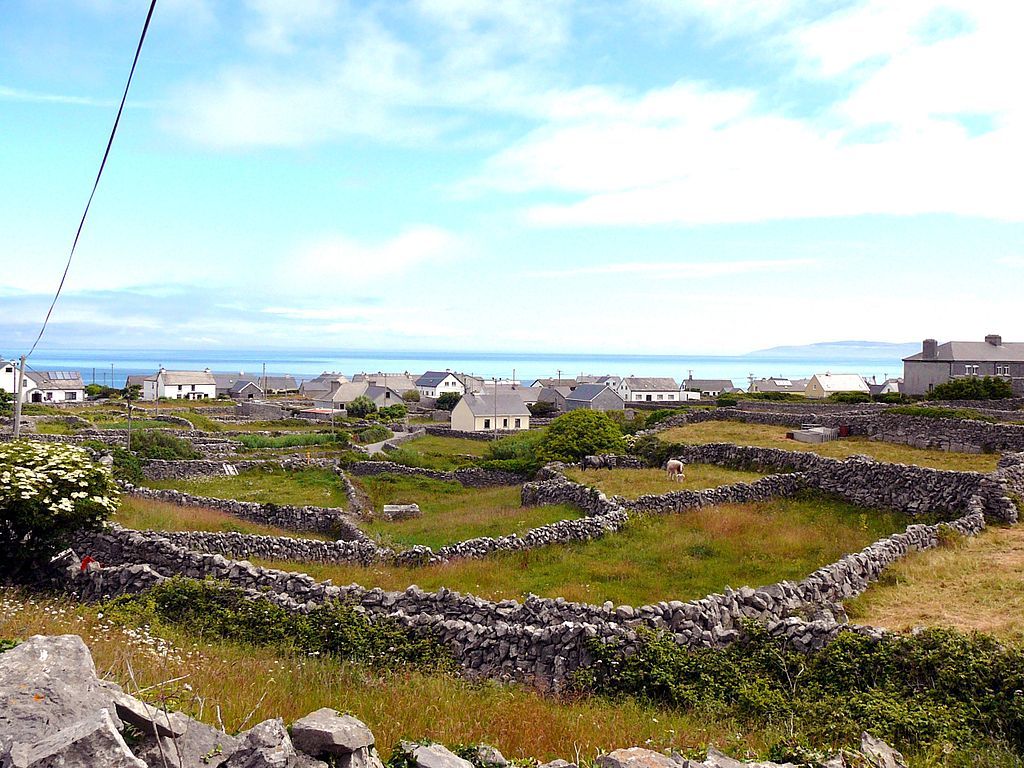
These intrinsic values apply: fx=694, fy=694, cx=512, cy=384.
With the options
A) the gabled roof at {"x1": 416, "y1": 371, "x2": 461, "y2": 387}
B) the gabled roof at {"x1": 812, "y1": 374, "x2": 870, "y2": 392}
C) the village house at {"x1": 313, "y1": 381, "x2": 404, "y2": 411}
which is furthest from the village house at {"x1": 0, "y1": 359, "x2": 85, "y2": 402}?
the gabled roof at {"x1": 812, "y1": 374, "x2": 870, "y2": 392}

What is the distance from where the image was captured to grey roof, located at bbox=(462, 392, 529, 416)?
266 ft

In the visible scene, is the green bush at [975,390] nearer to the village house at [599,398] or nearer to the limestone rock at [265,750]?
the village house at [599,398]

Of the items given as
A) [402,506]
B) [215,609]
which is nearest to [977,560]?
[215,609]

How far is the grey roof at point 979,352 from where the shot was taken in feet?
234

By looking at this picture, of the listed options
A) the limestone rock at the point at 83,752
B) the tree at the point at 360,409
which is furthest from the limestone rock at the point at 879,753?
the tree at the point at 360,409

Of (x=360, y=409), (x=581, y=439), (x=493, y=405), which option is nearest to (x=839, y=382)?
(x=493, y=405)

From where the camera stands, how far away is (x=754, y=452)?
101 ft

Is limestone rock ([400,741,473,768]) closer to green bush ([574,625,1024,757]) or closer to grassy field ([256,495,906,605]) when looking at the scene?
green bush ([574,625,1024,757])

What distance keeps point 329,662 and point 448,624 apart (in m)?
2.08

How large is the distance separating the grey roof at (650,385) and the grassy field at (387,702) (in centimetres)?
12631

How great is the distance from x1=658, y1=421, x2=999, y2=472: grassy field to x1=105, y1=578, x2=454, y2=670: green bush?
23734 millimetres

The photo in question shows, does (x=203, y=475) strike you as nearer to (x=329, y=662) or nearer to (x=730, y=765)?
(x=329, y=662)

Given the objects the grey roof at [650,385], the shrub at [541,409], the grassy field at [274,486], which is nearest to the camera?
the grassy field at [274,486]

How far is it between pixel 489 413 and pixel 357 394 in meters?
48.4
